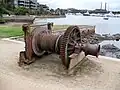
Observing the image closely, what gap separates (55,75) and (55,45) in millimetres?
1123

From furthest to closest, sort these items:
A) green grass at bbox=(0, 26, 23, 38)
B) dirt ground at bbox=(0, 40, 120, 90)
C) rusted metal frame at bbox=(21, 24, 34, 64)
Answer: green grass at bbox=(0, 26, 23, 38) → rusted metal frame at bbox=(21, 24, 34, 64) → dirt ground at bbox=(0, 40, 120, 90)

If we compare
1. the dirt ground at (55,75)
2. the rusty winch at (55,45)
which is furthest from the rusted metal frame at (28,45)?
the dirt ground at (55,75)

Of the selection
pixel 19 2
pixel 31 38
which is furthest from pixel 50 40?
pixel 19 2

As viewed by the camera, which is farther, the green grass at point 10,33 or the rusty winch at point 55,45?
the green grass at point 10,33

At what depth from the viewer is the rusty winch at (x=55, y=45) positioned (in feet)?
24.1

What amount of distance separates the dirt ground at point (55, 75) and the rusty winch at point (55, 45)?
1.24 ft

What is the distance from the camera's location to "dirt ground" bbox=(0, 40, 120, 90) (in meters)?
6.23

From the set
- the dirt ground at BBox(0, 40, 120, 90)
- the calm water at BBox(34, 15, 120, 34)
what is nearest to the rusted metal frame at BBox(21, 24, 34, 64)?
the dirt ground at BBox(0, 40, 120, 90)

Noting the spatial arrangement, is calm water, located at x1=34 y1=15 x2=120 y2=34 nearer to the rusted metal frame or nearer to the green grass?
the green grass

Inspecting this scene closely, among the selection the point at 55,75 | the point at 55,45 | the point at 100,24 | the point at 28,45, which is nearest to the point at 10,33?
the point at 28,45

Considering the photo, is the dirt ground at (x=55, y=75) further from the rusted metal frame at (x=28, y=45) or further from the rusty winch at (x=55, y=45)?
the rusty winch at (x=55, y=45)

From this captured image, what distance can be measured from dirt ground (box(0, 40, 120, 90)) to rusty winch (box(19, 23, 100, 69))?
38cm

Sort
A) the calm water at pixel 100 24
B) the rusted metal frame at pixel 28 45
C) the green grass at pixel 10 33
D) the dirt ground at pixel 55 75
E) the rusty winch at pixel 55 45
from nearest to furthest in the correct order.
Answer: the dirt ground at pixel 55 75 → the rusty winch at pixel 55 45 → the rusted metal frame at pixel 28 45 → the green grass at pixel 10 33 → the calm water at pixel 100 24

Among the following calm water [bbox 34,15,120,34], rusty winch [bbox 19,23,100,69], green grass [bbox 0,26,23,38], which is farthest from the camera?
calm water [bbox 34,15,120,34]
